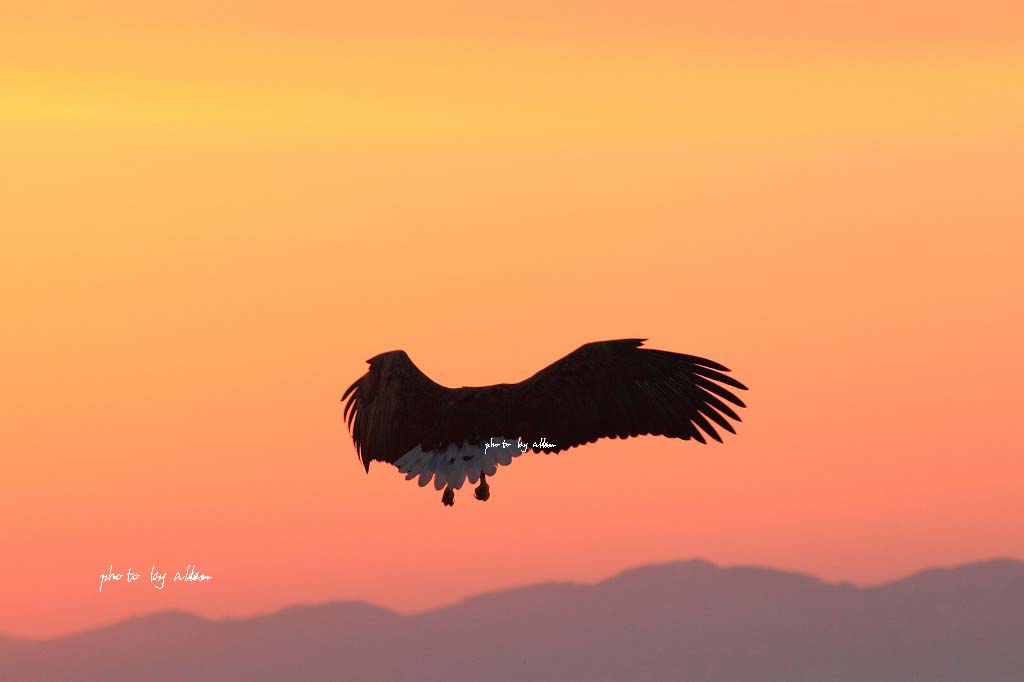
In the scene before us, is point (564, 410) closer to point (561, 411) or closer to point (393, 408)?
point (561, 411)

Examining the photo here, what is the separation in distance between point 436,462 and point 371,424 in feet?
6.51

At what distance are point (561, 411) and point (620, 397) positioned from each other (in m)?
1.04

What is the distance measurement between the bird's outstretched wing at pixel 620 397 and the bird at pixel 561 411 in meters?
0.02

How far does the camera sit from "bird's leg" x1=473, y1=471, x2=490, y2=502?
31.2 metres

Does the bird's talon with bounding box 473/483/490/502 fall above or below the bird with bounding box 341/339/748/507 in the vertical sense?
below

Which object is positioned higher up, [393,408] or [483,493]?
[393,408]

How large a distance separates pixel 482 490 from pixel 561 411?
1845 millimetres

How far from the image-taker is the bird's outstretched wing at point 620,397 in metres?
31.1

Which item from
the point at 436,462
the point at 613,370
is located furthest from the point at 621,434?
the point at 436,462

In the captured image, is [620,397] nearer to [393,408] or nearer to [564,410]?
[564,410]

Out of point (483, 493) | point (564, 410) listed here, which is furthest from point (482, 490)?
point (564, 410)

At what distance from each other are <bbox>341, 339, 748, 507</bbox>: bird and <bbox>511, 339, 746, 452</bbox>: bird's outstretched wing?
0.02 m

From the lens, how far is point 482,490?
103 ft

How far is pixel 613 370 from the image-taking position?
3138 cm
